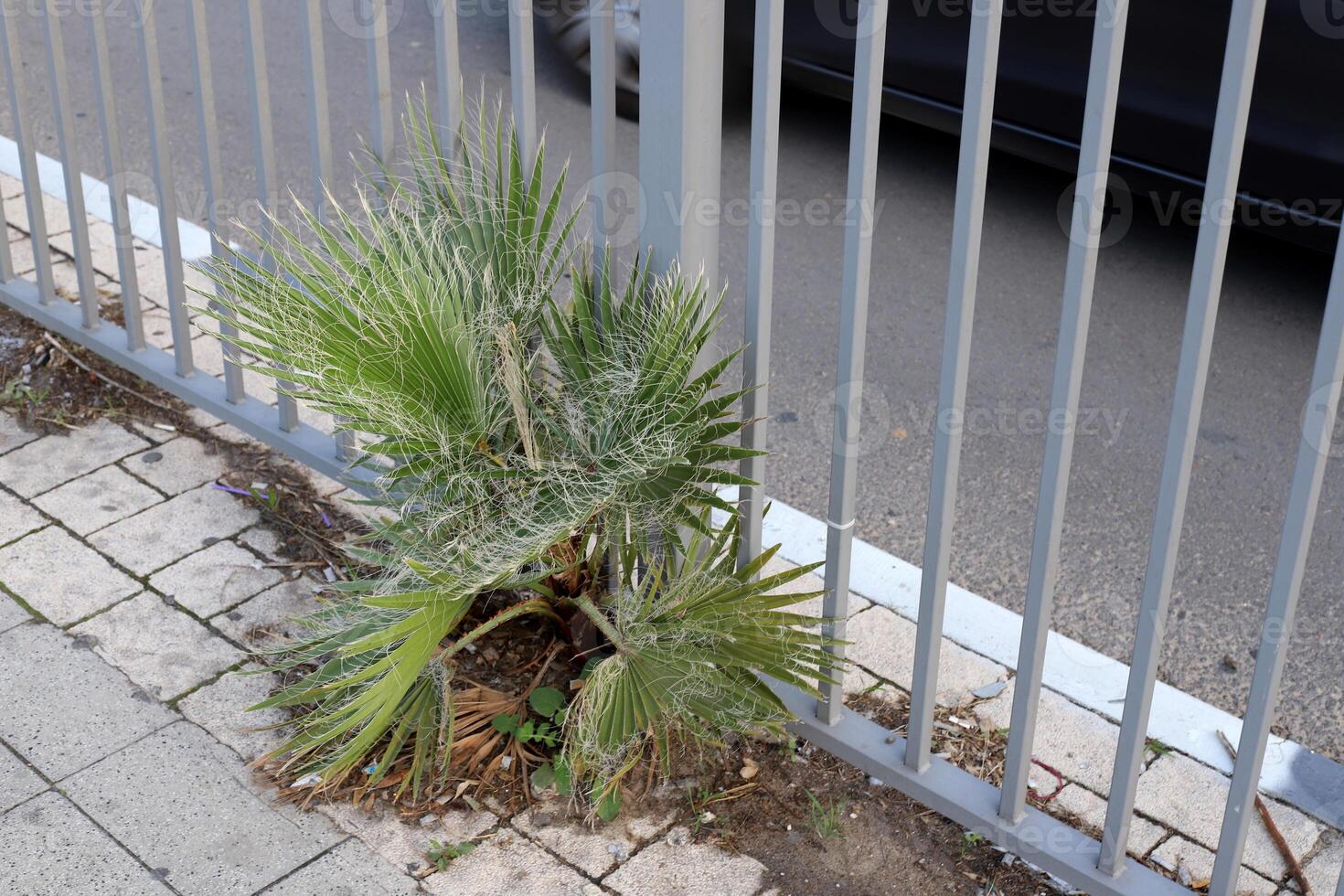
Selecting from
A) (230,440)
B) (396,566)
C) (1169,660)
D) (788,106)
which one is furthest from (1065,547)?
(788,106)

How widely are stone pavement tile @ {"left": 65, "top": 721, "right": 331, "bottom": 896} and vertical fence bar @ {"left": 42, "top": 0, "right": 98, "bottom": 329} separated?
4.68 ft

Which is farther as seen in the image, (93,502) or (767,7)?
(93,502)

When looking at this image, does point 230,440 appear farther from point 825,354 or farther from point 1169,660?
point 1169,660

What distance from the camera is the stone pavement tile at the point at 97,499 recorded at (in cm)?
310

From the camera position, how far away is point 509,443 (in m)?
2.32

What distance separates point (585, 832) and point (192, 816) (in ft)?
2.20

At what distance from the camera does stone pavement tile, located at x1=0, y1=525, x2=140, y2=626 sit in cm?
284

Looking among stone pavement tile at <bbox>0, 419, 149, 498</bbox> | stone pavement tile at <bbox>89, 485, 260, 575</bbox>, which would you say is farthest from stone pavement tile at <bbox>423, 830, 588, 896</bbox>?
stone pavement tile at <bbox>0, 419, 149, 498</bbox>

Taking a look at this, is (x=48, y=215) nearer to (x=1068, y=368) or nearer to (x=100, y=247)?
(x=100, y=247)

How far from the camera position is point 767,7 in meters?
1.99

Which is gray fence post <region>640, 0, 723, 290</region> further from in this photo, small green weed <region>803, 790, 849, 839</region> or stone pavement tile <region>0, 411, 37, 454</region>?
stone pavement tile <region>0, 411, 37, 454</region>

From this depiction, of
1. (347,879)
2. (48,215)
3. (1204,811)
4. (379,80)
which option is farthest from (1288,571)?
(48,215)

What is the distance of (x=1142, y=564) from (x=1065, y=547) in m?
0.18

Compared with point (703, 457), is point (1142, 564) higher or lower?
lower
